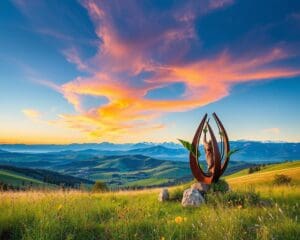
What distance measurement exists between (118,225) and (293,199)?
9716 mm

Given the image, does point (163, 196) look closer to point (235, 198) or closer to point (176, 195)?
point (176, 195)

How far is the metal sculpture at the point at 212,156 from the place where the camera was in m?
17.2

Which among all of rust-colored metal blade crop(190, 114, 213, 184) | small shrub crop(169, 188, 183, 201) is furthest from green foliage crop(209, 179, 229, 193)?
small shrub crop(169, 188, 183, 201)

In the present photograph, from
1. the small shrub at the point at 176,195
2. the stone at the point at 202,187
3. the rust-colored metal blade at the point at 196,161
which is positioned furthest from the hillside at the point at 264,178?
the small shrub at the point at 176,195

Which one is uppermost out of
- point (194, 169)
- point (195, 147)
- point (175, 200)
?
point (195, 147)

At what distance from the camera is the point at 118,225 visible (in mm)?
8594

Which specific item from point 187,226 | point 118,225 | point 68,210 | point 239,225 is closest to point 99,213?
point 68,210

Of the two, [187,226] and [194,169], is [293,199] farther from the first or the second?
[187,226]

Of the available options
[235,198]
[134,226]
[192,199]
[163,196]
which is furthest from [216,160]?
[134,226]

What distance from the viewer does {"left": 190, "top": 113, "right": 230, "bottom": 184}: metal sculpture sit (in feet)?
56.3

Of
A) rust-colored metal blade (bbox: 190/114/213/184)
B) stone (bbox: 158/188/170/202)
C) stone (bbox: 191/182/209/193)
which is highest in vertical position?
rust-colored metal blade (bbox: 190/114/213/184)

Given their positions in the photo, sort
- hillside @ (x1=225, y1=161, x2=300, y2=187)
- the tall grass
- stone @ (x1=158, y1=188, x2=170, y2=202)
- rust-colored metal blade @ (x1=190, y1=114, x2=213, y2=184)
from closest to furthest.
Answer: the tall grass
stone @ (x1=158, y1=188, x2=170, y2=202)
rust-colored metal blade @ (x1=190, y1=114, x2=213, y2=184)
hillside @ (x1=225, y1=161, x2=300, y2=187)

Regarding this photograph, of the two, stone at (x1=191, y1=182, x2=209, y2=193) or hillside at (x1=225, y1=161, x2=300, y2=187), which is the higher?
stone at (x1=191, y1=182, x2=209, y2=193)

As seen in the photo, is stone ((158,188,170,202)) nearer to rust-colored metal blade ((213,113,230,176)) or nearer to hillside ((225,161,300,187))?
rust-colored metal blade ((213,113,230,176))
